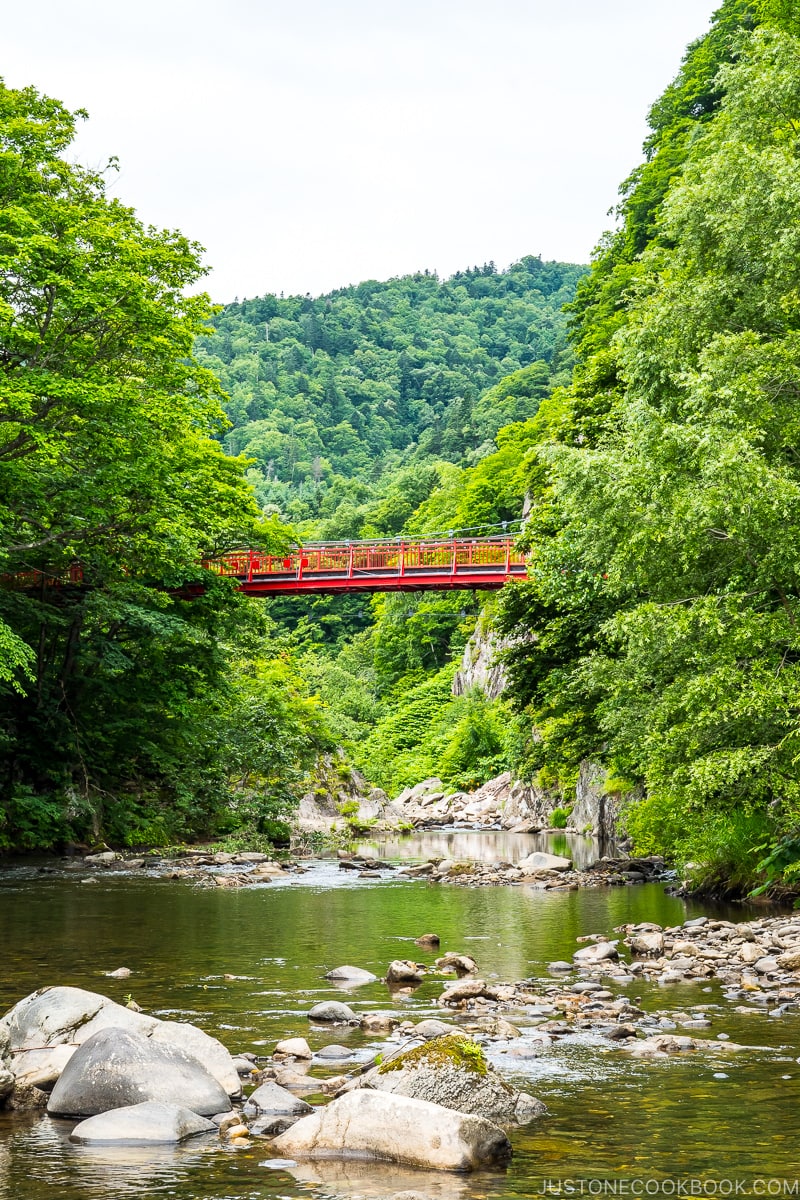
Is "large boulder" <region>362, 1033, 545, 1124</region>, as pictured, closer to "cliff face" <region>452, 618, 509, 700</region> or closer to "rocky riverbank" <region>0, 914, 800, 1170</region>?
"rocky riverbank" <region>0, 914, 800, 1170</region>

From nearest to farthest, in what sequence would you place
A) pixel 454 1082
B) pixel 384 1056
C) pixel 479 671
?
pixel 454 1082 < pixel 384 1056 < pixel 479 671

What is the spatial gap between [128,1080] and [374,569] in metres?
32.5

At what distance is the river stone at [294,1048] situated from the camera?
24.8ft

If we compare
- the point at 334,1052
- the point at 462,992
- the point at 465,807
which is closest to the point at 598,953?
the point at 462,992

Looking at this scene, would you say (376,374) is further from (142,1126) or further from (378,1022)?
(142,1126)

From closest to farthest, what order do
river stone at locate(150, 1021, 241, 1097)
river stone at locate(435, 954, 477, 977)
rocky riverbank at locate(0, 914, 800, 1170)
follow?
1. rocky riverbank at locate(0, 914, 800, 1170)
2. river stone at locate(150, 1021, 241, 1097)
3. river stone at locate(435, 954, 477, 977)

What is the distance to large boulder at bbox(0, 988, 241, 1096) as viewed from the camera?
270 inches

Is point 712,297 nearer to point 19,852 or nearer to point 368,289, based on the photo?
point 19,852

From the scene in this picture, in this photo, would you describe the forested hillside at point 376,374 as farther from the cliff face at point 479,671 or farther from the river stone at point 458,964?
the river stone at point 458,964

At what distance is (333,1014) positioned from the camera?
28.7ft

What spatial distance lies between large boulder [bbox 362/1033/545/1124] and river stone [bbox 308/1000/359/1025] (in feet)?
7.55

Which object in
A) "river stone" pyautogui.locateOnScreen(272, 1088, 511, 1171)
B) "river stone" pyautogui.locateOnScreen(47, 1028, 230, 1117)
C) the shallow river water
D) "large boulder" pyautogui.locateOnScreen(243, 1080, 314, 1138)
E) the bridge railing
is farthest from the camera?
the bridge railing

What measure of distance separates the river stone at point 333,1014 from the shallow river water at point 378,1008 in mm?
139

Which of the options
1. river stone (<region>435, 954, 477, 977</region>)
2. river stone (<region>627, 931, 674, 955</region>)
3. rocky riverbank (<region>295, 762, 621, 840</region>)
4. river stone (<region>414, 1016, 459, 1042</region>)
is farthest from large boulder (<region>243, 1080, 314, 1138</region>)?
rocky riverbank (<region>295, 762, 621, 840</region>)
